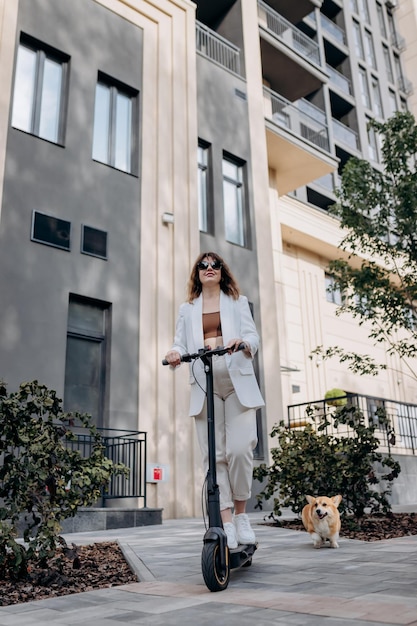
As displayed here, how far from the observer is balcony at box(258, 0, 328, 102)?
17.3 metres

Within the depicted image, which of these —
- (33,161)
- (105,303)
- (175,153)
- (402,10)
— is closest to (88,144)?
(33,161)

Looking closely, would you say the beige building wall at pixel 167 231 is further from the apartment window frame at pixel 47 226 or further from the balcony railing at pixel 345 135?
the balcony railing at pixel 345 135

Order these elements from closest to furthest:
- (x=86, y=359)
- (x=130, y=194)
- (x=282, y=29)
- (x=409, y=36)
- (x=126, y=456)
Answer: (x=126, y=456) < (x=86, y=359) < (x=130, y=194) < (x=282, y=29) < (x=409, y=36)

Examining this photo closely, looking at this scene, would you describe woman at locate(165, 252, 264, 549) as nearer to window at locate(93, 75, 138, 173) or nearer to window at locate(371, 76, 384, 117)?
window at locate(93, 75, 138, 173)

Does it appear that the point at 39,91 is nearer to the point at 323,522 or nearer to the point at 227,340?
the point at 227,340

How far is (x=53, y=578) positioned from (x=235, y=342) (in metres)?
1.88

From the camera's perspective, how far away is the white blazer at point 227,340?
3.76 m

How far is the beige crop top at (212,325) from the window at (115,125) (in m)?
8.01

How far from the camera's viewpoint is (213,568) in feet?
10.0

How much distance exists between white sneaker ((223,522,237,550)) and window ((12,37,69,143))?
8.59 meters

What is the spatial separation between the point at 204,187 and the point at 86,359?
553 centimetres

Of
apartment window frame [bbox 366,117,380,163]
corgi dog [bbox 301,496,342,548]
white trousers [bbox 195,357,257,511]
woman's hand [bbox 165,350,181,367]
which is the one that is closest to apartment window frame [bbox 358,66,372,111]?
apartment window frame [bbox 366,117,380,163]

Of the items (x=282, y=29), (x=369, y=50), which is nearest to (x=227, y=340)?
(x=282, y=29)

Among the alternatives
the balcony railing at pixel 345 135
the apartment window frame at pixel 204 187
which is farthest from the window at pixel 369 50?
the apartment window frame at pixel 204 187
